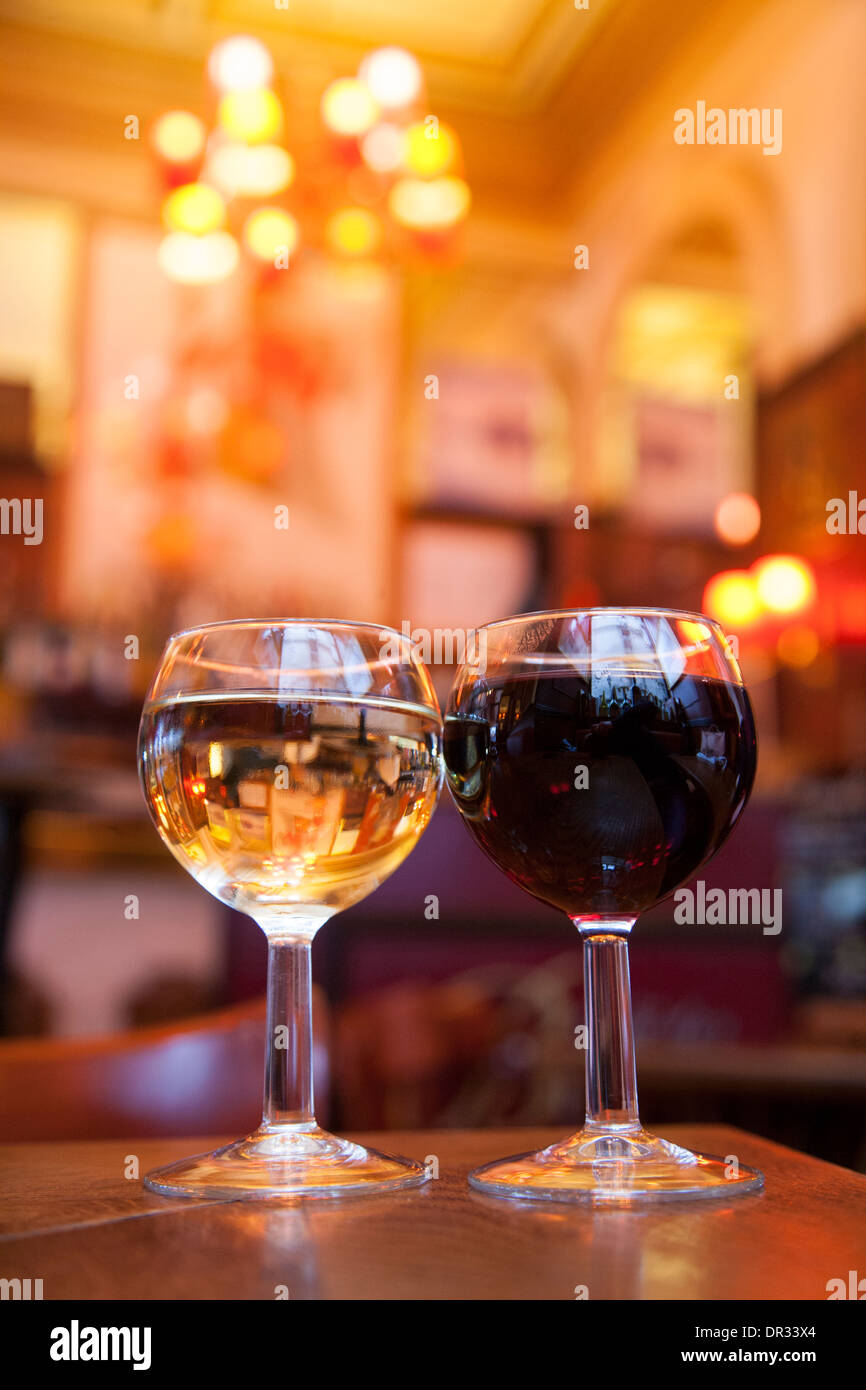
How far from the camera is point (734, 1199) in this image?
15.9 inches

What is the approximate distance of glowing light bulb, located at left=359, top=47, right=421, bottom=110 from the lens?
3.22m

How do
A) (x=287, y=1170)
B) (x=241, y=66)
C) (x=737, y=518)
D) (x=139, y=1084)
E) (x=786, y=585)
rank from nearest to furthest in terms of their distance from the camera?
(x=287, y=1170), (x=139, y=1084), (x=241, y=66), (x=786, y=585), (x=737, y=518)

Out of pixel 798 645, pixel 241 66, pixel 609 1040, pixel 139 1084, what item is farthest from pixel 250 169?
pixel 609 1040

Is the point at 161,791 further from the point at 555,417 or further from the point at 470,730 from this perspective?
the point at 555,417

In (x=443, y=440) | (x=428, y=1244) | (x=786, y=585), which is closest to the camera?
(x=428, y=1244)

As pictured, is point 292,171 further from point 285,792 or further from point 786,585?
point 285,792

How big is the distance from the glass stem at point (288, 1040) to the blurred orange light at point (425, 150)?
3090 millimetres

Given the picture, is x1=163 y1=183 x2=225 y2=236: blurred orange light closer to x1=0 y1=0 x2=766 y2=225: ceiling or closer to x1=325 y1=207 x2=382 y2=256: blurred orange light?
x1=325 y1=207 x2=382 y2=256: blurred orange light

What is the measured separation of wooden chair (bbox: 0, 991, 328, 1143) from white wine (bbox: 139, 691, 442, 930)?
330mm

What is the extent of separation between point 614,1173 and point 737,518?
5605mm

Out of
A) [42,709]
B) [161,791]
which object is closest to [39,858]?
[42,709]

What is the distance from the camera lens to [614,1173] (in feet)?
1.39

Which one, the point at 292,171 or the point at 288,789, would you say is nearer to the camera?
the point at 288,789

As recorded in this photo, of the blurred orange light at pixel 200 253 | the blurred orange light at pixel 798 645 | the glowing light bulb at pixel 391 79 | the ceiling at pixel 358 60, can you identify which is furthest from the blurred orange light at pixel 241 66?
the blurred orange light at pixel 798 645
